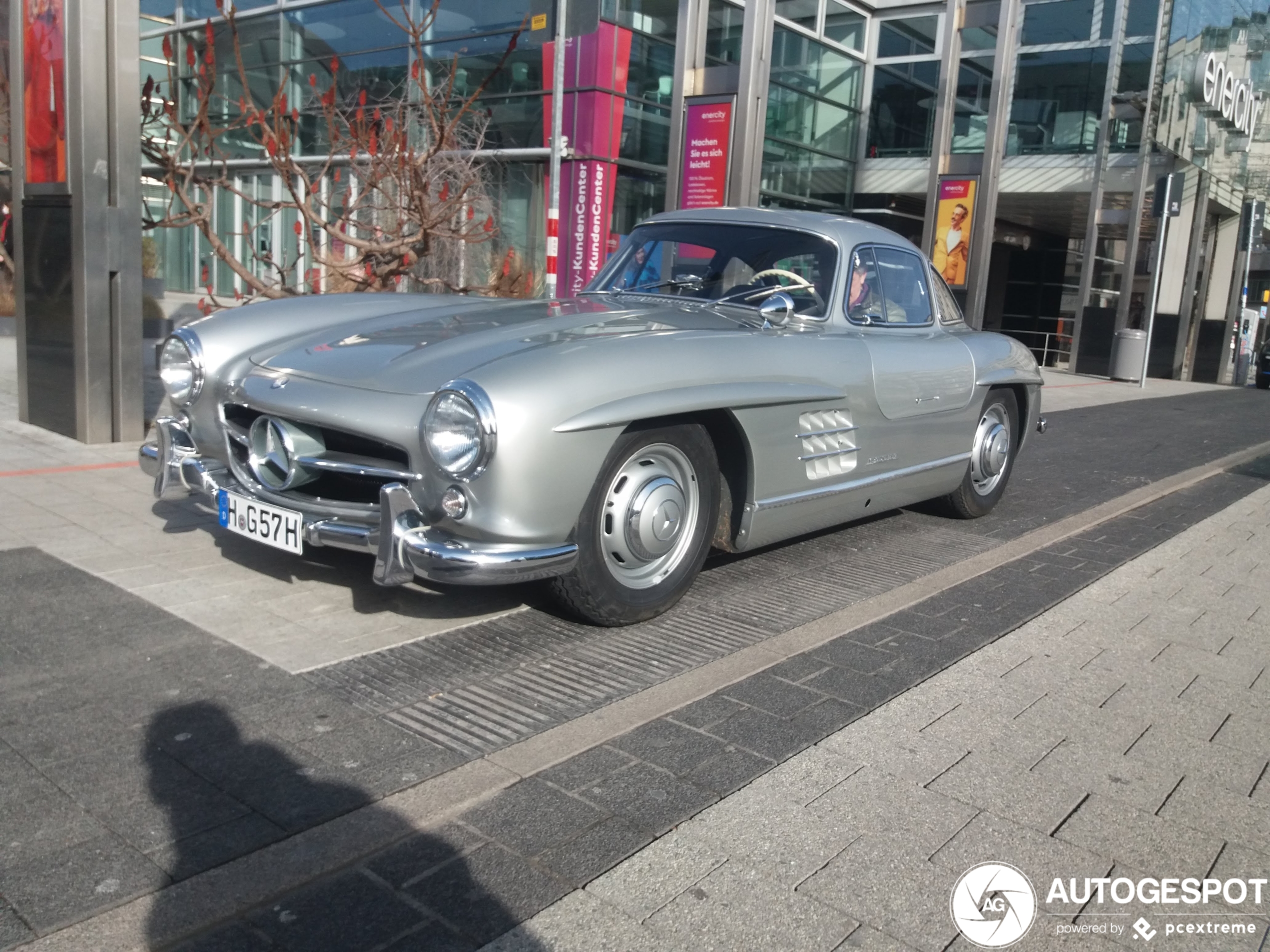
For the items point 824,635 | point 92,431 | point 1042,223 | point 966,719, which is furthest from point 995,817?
point 1042,223

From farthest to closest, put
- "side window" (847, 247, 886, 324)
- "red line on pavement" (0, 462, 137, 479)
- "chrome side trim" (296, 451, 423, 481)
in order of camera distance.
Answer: "red line on pavement" (0, 462, 137, 479), "side window" (847, 247, 886, 324), "chrome side trim" (296, 451, 423, 481)

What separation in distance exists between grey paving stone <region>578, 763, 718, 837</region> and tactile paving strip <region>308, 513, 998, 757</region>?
367 mm

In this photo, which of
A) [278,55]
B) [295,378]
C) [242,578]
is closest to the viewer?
[295,378]

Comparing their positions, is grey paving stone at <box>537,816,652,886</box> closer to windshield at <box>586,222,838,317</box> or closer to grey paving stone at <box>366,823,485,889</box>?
grey paving stone at <box>366,823,485,889</box>

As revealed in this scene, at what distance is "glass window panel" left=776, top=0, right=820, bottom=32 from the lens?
22391 mm

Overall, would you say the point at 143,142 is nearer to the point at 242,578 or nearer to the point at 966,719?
the point at 242,578

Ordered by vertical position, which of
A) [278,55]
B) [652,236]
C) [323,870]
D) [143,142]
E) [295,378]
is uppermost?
[278,55]

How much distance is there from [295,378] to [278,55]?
2258 centimetres

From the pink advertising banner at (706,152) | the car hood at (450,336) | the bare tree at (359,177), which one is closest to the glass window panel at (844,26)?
the pink advertising banner at (706,152)

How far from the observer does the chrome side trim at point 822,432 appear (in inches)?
178

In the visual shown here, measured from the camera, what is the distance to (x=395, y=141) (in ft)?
30.0

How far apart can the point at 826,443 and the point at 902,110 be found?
22.3 m

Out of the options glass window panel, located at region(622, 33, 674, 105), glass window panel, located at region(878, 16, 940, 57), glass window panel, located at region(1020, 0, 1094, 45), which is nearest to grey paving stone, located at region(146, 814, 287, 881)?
glass window panel, located at region(622, 33, 674, 105)

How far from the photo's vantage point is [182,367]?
14.4 ft
